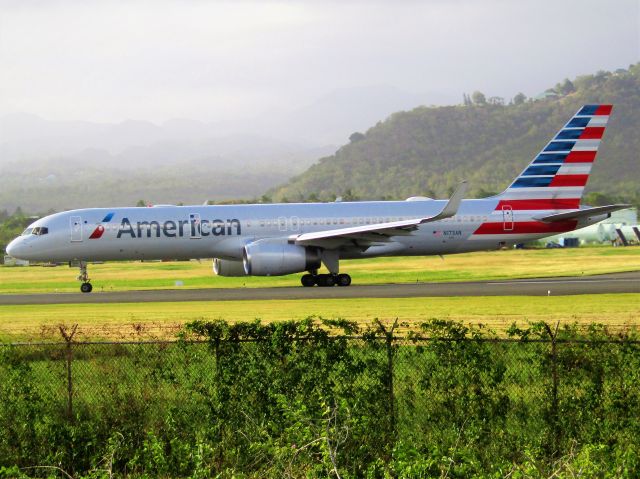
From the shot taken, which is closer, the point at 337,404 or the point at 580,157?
the point at 337,404

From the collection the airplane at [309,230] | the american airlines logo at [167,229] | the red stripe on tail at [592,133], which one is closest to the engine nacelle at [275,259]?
the airplane at [309,230]

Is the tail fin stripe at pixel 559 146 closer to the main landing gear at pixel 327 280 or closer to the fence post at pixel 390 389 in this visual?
the main landing gear at pixel 327 280

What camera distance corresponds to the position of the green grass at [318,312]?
27.3 m

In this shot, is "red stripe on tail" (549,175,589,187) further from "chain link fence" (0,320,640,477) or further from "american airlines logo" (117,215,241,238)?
"chain link fence" (0,320,640,477)

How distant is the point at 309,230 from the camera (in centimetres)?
4347

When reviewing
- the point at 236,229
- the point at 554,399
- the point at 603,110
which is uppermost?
the point at 603,110

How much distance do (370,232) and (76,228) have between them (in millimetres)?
12873

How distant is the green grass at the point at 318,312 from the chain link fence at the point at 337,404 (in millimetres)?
7206

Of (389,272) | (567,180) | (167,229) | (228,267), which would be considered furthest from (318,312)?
(567,180)

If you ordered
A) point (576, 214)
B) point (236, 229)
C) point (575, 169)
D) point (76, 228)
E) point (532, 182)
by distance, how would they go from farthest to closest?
point (575, 169), point (532, 182), point (576, 214), point (236, 229), point (76, 228)

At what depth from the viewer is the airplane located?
42.0 meters

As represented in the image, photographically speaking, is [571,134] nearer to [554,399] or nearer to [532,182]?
[532,182]

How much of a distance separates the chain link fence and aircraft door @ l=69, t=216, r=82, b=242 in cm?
2485

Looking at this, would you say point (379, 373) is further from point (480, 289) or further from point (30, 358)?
point (480, 289)
